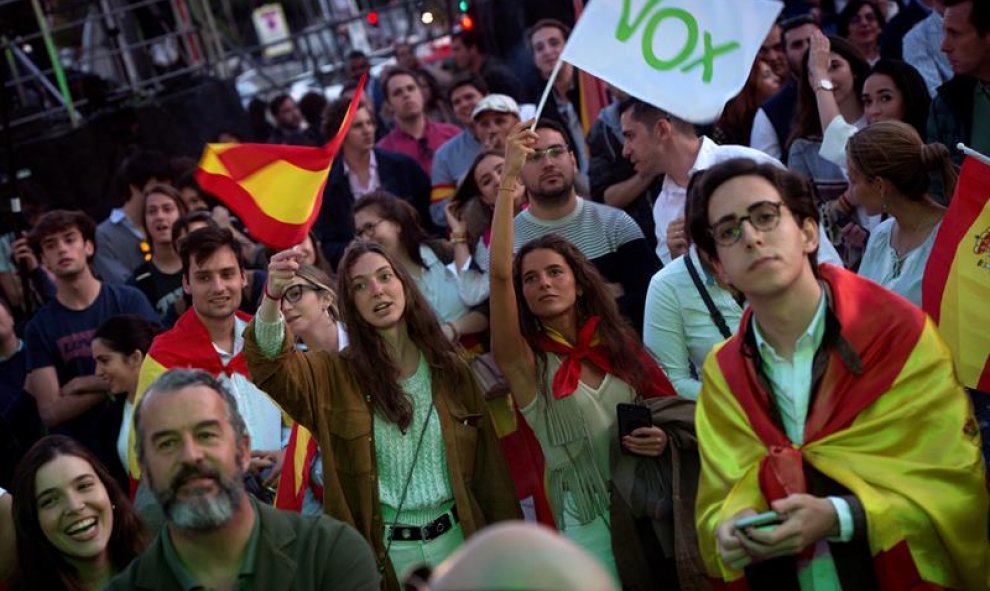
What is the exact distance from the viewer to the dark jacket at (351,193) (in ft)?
29.3

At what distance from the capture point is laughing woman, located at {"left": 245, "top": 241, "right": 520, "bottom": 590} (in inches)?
207

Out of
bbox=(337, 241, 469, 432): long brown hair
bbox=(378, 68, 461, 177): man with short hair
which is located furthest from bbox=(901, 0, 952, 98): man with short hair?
bbox=(337, 241, 469, 432): long brown hair

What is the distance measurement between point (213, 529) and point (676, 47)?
236cm

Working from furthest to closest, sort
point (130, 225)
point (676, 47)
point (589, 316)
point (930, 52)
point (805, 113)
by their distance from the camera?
point (130, 225), point (930, 52), point (805, 113), point (589, 316), point (676, 47)

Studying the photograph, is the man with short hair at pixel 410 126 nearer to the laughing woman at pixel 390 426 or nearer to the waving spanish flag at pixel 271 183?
the waving spanish flag at pixel 271 183

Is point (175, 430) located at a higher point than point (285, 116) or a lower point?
lower

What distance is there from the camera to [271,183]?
5.55 meters

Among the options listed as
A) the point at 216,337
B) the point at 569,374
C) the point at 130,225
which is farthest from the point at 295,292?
the point at 130,225

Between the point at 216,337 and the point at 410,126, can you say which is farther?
the point at 410,126

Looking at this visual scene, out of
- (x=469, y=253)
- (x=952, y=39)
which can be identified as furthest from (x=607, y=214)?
(x=952, y=39)

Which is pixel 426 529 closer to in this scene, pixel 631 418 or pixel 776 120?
pixel 631 418

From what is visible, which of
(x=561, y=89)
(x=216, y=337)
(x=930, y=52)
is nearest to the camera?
(x=216, y=337)

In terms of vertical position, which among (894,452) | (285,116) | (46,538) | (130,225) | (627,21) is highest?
(627,21)

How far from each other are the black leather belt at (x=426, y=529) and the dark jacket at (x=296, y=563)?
46.0 inches
